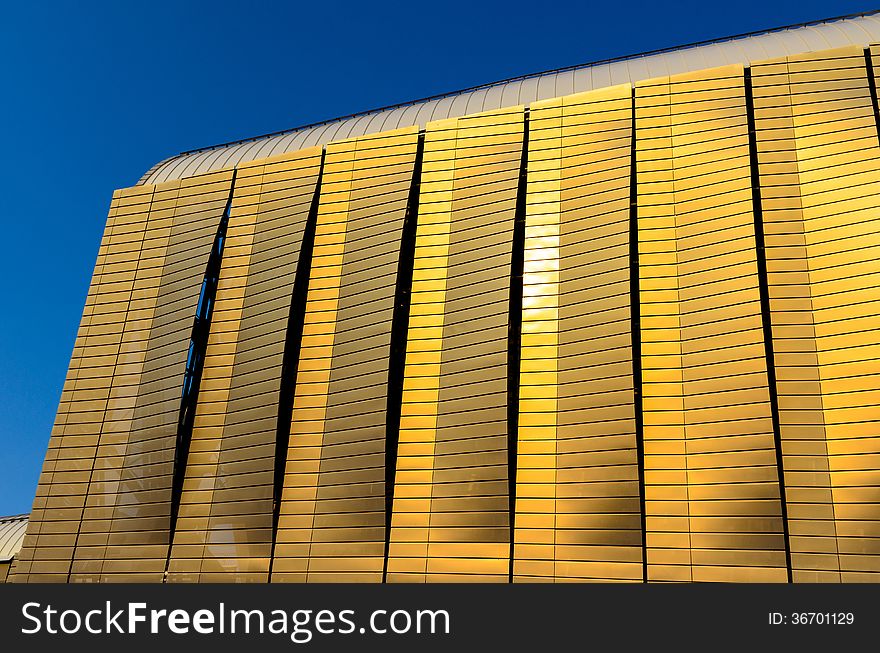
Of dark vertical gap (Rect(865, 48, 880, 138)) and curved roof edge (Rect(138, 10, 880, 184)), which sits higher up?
curved roof edge (Rect(138, 10, 880, 184))

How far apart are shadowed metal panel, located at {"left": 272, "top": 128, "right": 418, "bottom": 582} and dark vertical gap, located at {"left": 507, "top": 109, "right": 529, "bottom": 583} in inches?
184

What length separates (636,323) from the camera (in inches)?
1120

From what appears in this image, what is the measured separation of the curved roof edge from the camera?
31547mm

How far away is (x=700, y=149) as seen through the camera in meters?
29.6

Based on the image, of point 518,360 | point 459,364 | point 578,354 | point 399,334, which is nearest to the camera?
point 578,354

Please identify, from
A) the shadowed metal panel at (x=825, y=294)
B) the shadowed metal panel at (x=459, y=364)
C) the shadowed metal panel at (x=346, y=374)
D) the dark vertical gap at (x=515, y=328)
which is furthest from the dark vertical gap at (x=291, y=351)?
the shadowed metal panel at (x=825, y=294)

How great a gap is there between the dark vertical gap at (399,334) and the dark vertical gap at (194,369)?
8749mm

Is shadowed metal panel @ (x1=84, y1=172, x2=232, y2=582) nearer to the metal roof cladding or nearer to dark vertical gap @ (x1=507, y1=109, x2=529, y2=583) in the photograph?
dark vertical gap @ (x1=507, y1=109, x2=529, y2=583)

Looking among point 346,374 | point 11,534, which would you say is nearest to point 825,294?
point 346,374

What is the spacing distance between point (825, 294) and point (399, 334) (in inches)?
607

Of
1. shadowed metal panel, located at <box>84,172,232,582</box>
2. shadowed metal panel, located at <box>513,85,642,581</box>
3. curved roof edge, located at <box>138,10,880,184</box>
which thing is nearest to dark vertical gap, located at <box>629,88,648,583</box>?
shadowed metal panel, located at <box>513,85,642,581</box>

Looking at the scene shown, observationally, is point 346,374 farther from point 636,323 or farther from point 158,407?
point 636,323

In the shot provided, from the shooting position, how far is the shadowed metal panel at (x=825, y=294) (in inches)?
910

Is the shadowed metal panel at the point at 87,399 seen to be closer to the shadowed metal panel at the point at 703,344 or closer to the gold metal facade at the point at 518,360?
the gold metal facade at the point at 518,360
